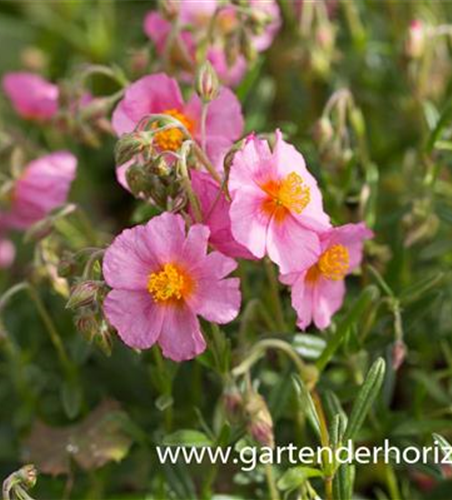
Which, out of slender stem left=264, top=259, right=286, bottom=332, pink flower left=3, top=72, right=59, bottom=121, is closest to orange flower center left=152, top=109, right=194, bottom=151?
slender stem left=264, top=259, right=286, bottom=332

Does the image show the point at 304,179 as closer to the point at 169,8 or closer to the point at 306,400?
the point at 306,400

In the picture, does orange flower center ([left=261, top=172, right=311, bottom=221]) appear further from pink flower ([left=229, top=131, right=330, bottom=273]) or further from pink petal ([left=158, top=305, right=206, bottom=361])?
pink petal ([left=158, top=305, right=206, bottom=361])

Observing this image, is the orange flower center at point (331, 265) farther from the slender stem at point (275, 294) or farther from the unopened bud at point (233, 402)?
Result: the unopened bud at point (233, 402)

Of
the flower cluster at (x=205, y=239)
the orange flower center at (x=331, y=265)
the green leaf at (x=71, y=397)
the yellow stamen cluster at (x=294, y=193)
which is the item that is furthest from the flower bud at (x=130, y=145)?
the green leaf at (x=71, y=397)

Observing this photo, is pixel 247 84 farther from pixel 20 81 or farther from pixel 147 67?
pixel 20 81

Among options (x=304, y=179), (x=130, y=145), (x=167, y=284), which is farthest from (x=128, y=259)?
(x=304, y=179)

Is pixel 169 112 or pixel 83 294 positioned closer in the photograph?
pixel 83 294

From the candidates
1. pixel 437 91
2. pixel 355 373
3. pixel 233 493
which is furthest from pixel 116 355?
pixel 437 91
